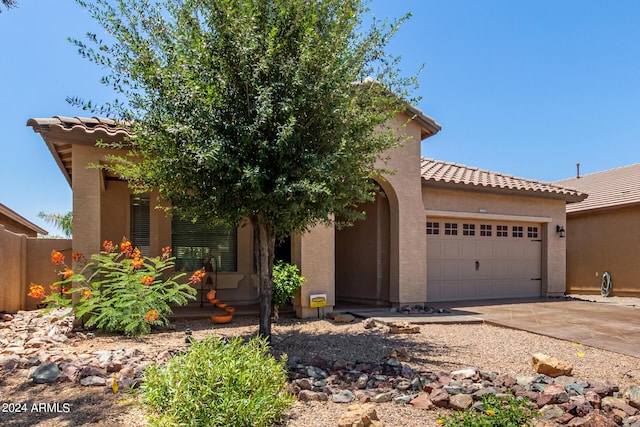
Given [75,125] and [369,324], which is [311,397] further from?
[75,125]

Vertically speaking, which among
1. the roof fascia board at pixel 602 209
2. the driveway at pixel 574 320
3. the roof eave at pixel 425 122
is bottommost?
the driveway at pixel 574 320

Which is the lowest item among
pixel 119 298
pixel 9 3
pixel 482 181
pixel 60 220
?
pixel 119 298

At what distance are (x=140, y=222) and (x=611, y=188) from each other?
692 inches

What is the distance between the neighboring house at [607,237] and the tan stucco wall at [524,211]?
11.5ft

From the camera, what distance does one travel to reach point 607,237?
51.6 ft

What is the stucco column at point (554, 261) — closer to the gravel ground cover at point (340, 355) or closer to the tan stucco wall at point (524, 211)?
the tan stucco wall at point (524, 211)

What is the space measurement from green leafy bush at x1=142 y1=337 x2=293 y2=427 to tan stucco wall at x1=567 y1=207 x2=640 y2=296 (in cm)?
1551

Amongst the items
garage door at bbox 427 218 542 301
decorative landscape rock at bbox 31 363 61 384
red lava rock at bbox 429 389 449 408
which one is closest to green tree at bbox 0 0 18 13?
decorative landscape rock at bbox 31 363 61 384

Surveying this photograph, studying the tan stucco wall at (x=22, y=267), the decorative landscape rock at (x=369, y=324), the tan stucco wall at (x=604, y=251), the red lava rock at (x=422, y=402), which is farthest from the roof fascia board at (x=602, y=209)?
the tan stucco wall at (x=22, y=267)

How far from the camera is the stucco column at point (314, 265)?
352 inches

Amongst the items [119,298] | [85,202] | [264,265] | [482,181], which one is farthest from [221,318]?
[482,181]

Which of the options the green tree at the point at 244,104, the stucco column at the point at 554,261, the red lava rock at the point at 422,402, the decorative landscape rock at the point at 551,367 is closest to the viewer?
the red lava rock at the point at 422,402

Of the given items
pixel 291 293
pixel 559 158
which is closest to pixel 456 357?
pixel 291 293

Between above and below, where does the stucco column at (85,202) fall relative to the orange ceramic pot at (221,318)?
above
